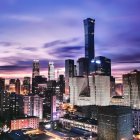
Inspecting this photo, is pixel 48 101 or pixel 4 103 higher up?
pixel 4 103

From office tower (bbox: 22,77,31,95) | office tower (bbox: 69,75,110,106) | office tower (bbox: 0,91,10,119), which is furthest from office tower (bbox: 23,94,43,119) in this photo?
office tower (bbox: 22,77,31,95)

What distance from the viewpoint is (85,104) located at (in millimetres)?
94062

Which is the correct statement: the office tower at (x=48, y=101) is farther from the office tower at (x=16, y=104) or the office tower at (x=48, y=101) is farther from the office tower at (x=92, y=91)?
the office tower at (x=92, y=91)

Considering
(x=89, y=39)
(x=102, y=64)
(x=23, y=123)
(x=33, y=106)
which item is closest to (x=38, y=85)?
(x=102, y=64)

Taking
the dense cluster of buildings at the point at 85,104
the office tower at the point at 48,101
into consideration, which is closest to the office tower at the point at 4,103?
the dense cluster of buildings at the point at 85,104

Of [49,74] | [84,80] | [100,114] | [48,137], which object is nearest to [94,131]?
[100,114]

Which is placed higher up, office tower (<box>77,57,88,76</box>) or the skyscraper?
office tower (<box>77,57,88,76</box>)

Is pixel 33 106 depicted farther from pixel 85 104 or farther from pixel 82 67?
pixel 82 67

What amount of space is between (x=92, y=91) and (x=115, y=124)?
150 ft

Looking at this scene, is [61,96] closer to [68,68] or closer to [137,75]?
[68,68]

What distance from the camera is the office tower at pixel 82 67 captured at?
126 metres

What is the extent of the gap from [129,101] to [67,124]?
2002cm

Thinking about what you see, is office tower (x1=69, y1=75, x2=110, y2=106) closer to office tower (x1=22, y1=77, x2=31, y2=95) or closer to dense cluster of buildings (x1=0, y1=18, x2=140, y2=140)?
dense cluster of buildings (x1=0, y1=18, x2=140, y2=140)

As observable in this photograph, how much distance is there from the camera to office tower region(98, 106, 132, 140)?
1711 inches
